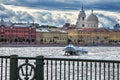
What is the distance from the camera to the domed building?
16638 centimetres

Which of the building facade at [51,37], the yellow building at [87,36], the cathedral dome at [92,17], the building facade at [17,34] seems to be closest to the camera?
the building facade at [17,34]

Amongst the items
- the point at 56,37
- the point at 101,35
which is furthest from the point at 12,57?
the point at 101,35

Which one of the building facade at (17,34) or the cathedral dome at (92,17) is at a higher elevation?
the cathedral dome at (92,17)

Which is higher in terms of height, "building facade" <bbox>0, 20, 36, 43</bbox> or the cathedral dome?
the cathedral dome

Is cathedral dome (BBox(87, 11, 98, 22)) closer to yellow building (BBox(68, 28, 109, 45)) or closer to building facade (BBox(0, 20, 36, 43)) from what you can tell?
yellow building (BBox(68, 28, 109, 45))

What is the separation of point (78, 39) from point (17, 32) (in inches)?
1216

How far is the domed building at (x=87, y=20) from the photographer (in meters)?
166

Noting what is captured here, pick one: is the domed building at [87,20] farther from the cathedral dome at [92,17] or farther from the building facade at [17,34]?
the building facade at [17,34]

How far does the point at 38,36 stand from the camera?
486 feet

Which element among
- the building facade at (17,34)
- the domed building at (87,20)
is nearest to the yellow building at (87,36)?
the domed building at (87,20)

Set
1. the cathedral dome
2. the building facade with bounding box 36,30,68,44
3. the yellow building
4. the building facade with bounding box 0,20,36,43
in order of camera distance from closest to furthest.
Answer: the building facade with bounding box 0,20,36,43
the building facade with bounding box 36,30,68,44
the yellow building
the cathedral dome

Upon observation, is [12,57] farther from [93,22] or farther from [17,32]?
[93,22]

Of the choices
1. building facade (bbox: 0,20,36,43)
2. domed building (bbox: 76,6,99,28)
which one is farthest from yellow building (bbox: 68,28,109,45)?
building facade (bbox: 0,20,36,43)

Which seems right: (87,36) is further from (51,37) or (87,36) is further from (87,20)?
(51,37)
